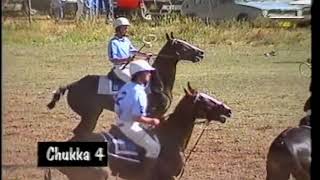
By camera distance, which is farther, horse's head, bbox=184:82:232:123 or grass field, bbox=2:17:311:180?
horse's head, bbox=184:82:232:123

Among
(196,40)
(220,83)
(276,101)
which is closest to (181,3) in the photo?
(196,40)

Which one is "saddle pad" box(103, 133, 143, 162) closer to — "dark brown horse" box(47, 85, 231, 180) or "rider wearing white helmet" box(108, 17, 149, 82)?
"dark brown horse" box(47, 85, 231, 180)

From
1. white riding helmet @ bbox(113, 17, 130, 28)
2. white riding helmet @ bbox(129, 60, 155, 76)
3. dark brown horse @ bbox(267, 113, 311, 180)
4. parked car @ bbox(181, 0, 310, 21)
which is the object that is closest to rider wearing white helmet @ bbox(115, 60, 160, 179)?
white riding helmet @ bbox(129, 60, 155, 76)

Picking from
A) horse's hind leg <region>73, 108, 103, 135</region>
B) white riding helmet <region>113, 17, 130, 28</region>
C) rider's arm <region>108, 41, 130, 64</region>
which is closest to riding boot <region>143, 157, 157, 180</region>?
horse's hind leg <region>73, 108, 103, 135</region>

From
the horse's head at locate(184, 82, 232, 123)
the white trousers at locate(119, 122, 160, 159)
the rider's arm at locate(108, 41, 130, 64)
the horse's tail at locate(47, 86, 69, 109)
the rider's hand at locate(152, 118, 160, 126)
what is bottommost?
the white trousers at locate(119, 122, 160, 159)

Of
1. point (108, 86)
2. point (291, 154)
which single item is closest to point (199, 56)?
point (108, 86)

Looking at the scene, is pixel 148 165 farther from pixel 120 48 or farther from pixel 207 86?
→ pixel 120 48

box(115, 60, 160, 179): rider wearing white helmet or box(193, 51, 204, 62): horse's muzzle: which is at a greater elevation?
box(193, 51, 204, 62): horse's muzzle

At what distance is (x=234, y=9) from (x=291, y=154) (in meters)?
1.04

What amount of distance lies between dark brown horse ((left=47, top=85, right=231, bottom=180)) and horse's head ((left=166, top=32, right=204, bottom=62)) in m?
0.20

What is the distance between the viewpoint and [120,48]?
4.77 m

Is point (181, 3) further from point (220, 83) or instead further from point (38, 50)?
point (38, 50)

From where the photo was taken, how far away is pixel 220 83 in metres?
4.83

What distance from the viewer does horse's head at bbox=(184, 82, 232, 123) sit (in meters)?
4.83
